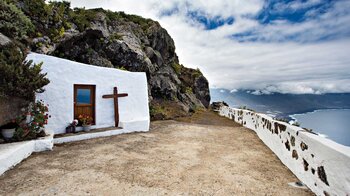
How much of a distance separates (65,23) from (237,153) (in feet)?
44.7

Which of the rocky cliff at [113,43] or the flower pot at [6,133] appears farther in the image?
the rocky cliff at [113,43]

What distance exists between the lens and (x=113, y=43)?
50.5 ft

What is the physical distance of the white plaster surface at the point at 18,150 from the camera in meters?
4.30

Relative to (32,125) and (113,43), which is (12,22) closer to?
(32,125)

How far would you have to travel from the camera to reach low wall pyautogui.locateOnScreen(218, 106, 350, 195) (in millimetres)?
2951

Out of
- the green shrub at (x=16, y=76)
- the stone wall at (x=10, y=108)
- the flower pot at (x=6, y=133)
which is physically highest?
the green shrub at (x=16, y=76)

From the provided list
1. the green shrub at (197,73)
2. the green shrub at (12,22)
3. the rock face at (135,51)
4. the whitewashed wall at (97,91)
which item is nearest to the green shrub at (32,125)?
the whitewashed wall at (97,91)

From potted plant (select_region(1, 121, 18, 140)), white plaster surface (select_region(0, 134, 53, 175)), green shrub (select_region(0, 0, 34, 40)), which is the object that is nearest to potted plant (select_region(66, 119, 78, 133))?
white plaster surface (select_region(0, 134, 53, 175))

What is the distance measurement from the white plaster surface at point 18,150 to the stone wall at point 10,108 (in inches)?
32.9

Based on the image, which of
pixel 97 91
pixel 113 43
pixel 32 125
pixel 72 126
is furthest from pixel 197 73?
pixel 32 125

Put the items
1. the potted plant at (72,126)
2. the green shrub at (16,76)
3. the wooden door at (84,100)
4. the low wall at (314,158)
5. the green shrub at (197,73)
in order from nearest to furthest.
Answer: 1. the low wall at (314,158)
2. the green shrub at (16,76)
3. the potted plant at (72,126)
4. the wooden door at (84,100)
5. the green shrub at (197,73)

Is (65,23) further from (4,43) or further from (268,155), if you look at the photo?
(268,155)

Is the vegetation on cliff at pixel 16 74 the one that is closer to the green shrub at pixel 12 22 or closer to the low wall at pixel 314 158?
the green shrub at pixel 12 22

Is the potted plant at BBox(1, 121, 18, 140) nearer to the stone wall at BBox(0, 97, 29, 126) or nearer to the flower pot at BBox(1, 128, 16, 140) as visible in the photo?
the flower pot at BBox(1, 128, 16, 140)
